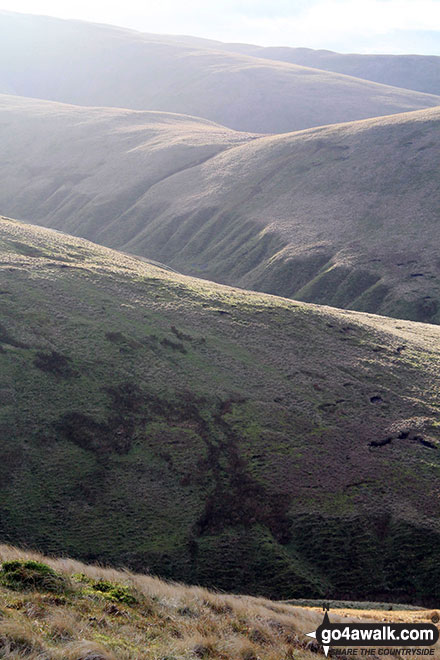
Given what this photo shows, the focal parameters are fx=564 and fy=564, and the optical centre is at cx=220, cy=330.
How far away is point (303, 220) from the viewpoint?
311ft

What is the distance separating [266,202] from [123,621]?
96.2 metres

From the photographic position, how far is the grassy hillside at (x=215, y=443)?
2300 centimetres

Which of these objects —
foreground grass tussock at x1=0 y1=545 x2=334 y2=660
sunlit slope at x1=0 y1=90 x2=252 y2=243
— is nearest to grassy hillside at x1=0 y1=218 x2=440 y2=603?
foreground grass tussock at x1=0 y1=545 x2=334 y2=660

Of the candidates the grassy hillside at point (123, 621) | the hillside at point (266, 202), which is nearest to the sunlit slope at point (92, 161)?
the hillside at point (266, 202)

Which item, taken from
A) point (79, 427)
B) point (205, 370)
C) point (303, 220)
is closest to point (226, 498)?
point (79, 427)

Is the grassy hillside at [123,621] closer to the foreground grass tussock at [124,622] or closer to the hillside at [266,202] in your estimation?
the foreground grass tussock at [124,622]

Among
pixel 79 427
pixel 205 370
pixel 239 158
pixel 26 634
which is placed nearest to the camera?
pixel 26 634

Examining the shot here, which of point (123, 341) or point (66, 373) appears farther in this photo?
point (123, 341)

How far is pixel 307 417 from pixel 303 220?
67763mm

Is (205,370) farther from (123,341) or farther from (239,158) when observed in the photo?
(239,158)

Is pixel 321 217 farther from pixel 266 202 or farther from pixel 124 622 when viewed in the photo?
pixel 124 622

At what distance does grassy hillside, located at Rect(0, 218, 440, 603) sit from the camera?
2300cm

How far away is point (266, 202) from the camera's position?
102 metres

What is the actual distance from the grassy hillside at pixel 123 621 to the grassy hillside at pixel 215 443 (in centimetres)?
867
